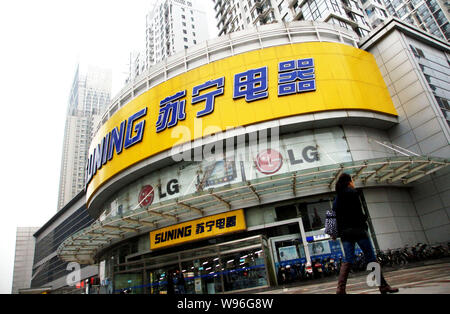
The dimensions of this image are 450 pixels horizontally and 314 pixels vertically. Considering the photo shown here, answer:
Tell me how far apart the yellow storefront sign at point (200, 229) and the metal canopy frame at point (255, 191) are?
38 centimetres

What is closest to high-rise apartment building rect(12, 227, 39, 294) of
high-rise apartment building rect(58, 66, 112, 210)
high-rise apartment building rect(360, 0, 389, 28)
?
high-rise apartment building rect(58, 66, 112, 210)

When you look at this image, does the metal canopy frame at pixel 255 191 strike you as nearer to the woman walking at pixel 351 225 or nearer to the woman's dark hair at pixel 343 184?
the woman's dark hair at pixel 343 184

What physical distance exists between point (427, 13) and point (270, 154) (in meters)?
62.2

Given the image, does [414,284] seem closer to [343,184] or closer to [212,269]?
[343,184]

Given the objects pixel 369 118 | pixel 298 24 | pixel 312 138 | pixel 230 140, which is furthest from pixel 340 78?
pixel 230 140

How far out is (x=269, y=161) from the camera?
54.3ft

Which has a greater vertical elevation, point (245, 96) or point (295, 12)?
point (295, 12)

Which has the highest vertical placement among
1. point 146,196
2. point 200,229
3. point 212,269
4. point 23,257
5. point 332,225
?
point 23,257

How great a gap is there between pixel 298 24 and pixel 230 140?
944 centimetres

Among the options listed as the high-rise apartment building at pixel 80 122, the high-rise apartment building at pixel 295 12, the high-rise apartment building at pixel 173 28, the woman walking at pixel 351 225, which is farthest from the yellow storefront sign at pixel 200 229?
the high-rise apartment building at pixel 80 122

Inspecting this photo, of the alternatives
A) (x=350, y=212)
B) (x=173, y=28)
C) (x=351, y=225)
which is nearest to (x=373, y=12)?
(x=173, y=28)

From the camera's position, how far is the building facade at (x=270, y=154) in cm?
1474

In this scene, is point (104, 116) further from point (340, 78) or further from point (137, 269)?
point (340, 78)
